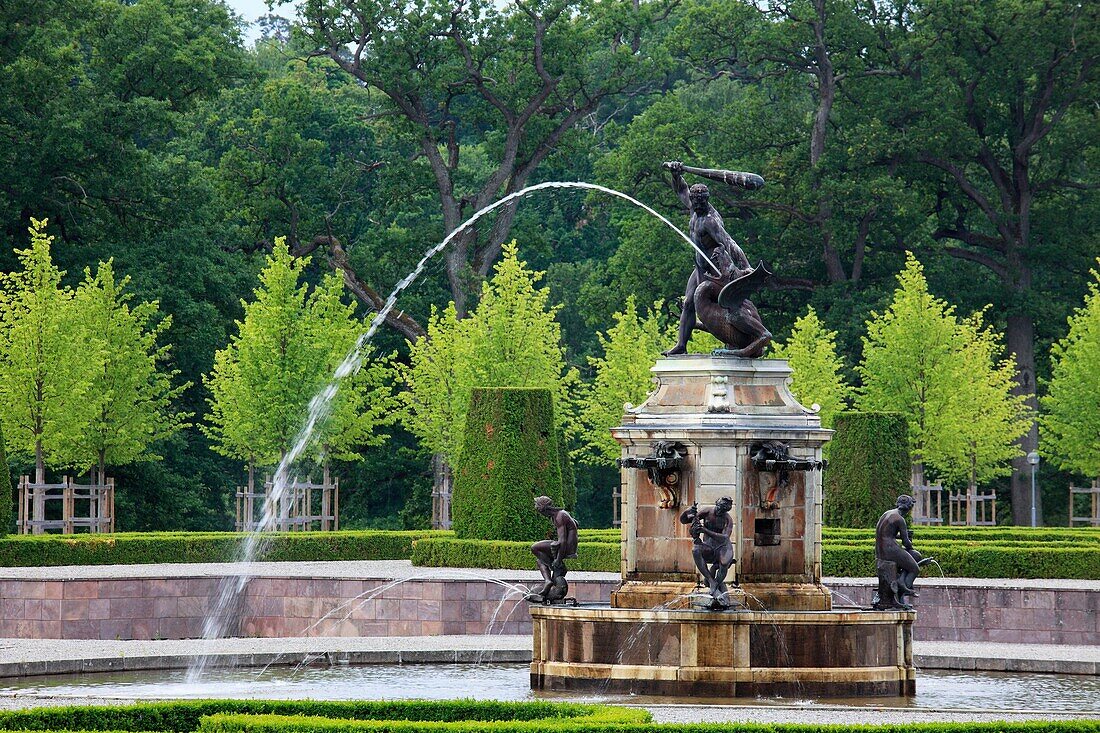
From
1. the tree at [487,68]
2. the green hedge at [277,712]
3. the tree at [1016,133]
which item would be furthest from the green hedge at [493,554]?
the tree at [1016,133]

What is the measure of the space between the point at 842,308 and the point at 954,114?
690 cm

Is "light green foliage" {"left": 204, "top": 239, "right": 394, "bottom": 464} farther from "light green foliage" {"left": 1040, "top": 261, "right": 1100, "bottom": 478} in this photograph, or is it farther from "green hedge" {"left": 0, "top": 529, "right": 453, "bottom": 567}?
"light green foliage" {"left": 1040, "top": 261, "right": 1100, "bottom": 478}

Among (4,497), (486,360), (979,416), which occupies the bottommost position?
(4,497)

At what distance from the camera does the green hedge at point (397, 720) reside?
50.3 feet

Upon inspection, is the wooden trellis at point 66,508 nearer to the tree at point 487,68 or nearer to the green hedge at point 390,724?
the tree at point 487,68

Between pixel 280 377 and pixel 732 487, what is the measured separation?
26107mm

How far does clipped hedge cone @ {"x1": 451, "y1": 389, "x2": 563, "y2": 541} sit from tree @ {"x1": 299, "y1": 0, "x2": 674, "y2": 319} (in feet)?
78.6

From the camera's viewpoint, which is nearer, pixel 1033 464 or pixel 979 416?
pixel 979 416

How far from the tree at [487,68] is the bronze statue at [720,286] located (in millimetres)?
35176

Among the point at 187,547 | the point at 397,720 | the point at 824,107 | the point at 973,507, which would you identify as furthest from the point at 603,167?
the point at 397,720

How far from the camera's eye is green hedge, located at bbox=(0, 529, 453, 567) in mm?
33812

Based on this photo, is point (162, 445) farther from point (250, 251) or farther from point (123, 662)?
point (123, 662)

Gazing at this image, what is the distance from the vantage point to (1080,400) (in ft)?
162

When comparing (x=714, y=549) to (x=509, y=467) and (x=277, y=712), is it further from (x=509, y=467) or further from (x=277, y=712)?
(x=509, y=467)
